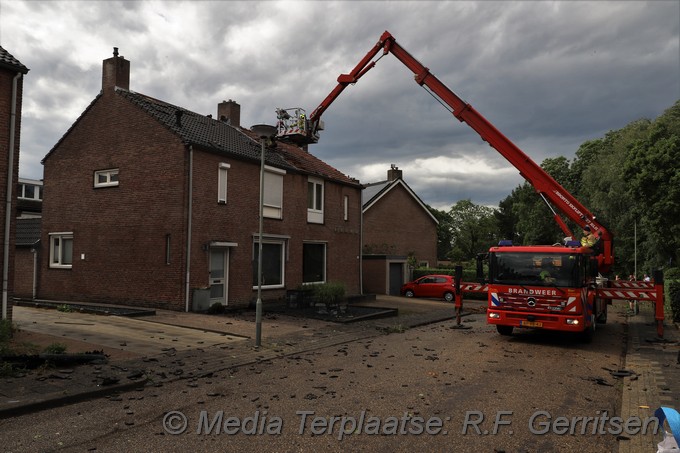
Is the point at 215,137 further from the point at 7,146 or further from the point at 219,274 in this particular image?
the point at 7,146

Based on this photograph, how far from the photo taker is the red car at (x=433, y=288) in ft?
84.9

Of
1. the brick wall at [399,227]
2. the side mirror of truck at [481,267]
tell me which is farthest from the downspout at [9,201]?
the brick wall at [399,227]

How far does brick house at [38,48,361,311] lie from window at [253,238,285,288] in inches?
1.9

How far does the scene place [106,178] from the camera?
18469mm

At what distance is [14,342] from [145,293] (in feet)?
23.7

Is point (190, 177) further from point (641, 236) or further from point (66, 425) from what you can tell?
point (641, 236)

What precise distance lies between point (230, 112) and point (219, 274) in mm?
9827

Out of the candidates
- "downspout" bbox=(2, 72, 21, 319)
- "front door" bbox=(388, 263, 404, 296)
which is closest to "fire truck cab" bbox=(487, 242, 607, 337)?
"downspout" bbox=(2, 72, 21, 319)

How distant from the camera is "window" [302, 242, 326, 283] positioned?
21.3 m

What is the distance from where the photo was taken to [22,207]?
37500 millimetres

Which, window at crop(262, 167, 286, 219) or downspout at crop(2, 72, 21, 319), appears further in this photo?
window at crop(262, 167, 286, 219)

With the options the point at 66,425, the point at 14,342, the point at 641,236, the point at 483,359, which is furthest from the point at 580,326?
the point at 641,236

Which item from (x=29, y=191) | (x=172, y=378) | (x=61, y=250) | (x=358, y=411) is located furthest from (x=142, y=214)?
(x=29, y=191)

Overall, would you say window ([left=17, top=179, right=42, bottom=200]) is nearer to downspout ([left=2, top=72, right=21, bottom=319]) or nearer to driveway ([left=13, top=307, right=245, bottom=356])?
driveway ([left=13, top=307, right=245, bottom=356])
